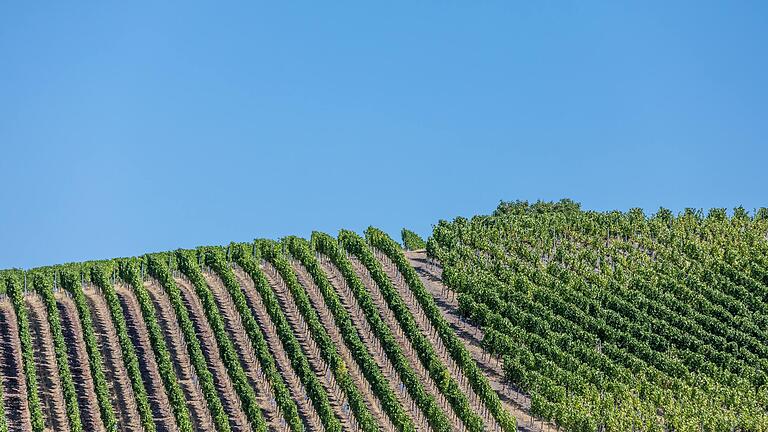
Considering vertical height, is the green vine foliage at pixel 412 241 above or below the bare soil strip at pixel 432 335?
above

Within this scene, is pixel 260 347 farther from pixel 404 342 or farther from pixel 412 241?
pixel 412 241

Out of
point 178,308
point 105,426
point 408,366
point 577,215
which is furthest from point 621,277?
point 105,426

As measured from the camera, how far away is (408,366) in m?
77.6

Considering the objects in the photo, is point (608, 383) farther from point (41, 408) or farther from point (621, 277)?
point (41, 408)

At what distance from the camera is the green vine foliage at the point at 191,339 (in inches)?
2908

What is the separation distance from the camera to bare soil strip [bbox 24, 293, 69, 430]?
Answer: 244 feet

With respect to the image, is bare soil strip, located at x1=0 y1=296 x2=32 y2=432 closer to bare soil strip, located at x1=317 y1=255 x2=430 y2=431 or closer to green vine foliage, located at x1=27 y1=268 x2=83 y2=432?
green vine foliage, located at x1=27 y1=268 x2=83 y2=432

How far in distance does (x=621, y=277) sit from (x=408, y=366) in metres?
16.5

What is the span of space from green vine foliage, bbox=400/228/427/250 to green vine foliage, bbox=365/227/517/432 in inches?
210

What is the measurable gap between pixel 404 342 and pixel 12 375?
19977mm

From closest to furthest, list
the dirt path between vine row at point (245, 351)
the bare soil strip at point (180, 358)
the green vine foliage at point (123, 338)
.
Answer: the green vine foliage at point (123, 338)
the bare soil strip at point (180, 358)
the dirt path between vine row at point (245, 351)

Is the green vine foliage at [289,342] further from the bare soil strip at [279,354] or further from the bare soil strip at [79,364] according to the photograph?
the bare soil strip at [79,364]

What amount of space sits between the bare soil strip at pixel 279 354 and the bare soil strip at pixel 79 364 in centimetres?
938

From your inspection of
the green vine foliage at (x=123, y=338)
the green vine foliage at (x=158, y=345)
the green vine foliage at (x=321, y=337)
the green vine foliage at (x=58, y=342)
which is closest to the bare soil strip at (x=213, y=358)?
the green vine foliage at (x=158, y=345)
